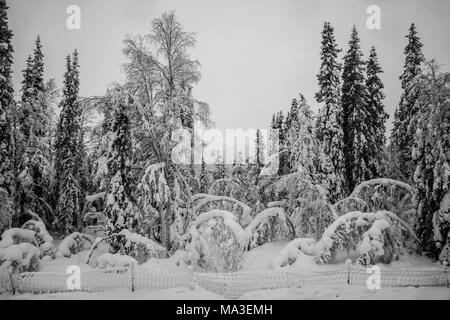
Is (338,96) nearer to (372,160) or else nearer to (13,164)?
(372,160)

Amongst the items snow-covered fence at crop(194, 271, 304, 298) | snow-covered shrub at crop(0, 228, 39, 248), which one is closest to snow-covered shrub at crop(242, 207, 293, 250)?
snow-covered fence at crop(194, 271, 304, 298)

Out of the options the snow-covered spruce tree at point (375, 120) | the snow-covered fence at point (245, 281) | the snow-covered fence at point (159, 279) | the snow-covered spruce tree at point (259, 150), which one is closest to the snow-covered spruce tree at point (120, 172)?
the snow-covered fence at point (159, 279)

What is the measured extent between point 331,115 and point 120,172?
49.2ft

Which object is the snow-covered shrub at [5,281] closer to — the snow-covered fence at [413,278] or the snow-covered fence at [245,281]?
the snow-covered fence at [245,281]

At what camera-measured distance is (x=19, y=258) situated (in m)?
11.5

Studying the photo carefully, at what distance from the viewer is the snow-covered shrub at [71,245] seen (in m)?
15.9

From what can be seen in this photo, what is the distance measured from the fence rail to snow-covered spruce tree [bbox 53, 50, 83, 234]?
15524mm

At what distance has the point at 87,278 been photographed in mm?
10820

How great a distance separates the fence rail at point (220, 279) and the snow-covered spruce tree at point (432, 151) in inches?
148

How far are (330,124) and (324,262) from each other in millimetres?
11632

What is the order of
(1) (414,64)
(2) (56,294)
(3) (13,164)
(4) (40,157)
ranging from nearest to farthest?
(2) (56,294), (3) (13,164), (4) (40,157), (1) (414,64)

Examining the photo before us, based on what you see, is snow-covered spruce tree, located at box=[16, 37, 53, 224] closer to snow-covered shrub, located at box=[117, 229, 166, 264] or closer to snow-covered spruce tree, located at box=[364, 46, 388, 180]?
snow-covered shrub, located at box=[117, 229, 166, 264]

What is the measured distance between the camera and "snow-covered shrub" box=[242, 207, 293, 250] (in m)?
14.3
